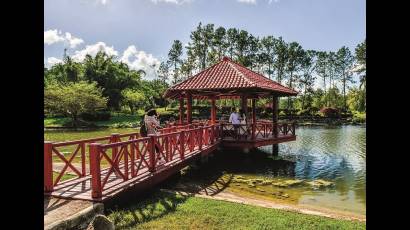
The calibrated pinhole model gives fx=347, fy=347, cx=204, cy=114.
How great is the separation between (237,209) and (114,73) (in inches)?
1735

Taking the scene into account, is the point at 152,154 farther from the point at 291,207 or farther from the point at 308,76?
the point at 308,76

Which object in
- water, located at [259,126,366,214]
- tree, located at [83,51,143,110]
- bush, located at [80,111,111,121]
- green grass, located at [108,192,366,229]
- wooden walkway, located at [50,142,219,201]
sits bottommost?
water, located at [259,126,366,214]

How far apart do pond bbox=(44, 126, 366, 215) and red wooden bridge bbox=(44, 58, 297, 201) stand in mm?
801

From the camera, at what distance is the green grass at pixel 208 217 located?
6.77m

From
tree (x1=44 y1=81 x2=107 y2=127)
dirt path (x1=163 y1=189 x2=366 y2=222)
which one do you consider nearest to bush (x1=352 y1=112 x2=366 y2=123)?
tree (x1=44 y1=81 x2=107 y2=127)

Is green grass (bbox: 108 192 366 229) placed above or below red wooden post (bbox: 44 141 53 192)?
below

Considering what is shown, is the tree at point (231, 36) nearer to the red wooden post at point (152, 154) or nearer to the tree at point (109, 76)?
the tree at point (109, 76)

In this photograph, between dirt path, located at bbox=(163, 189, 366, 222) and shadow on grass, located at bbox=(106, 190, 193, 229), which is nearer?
shadow on grass, located at bbox=(106, 190, 193, 229)

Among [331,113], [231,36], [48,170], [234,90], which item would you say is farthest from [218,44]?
[48,170]

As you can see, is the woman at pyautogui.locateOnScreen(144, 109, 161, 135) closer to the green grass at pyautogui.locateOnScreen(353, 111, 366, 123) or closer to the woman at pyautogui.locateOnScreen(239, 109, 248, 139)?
the woman at pyautogui.locateOnScreen(239, 109, 248, 139)

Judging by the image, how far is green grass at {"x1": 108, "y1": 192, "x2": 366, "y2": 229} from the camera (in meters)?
6.77
